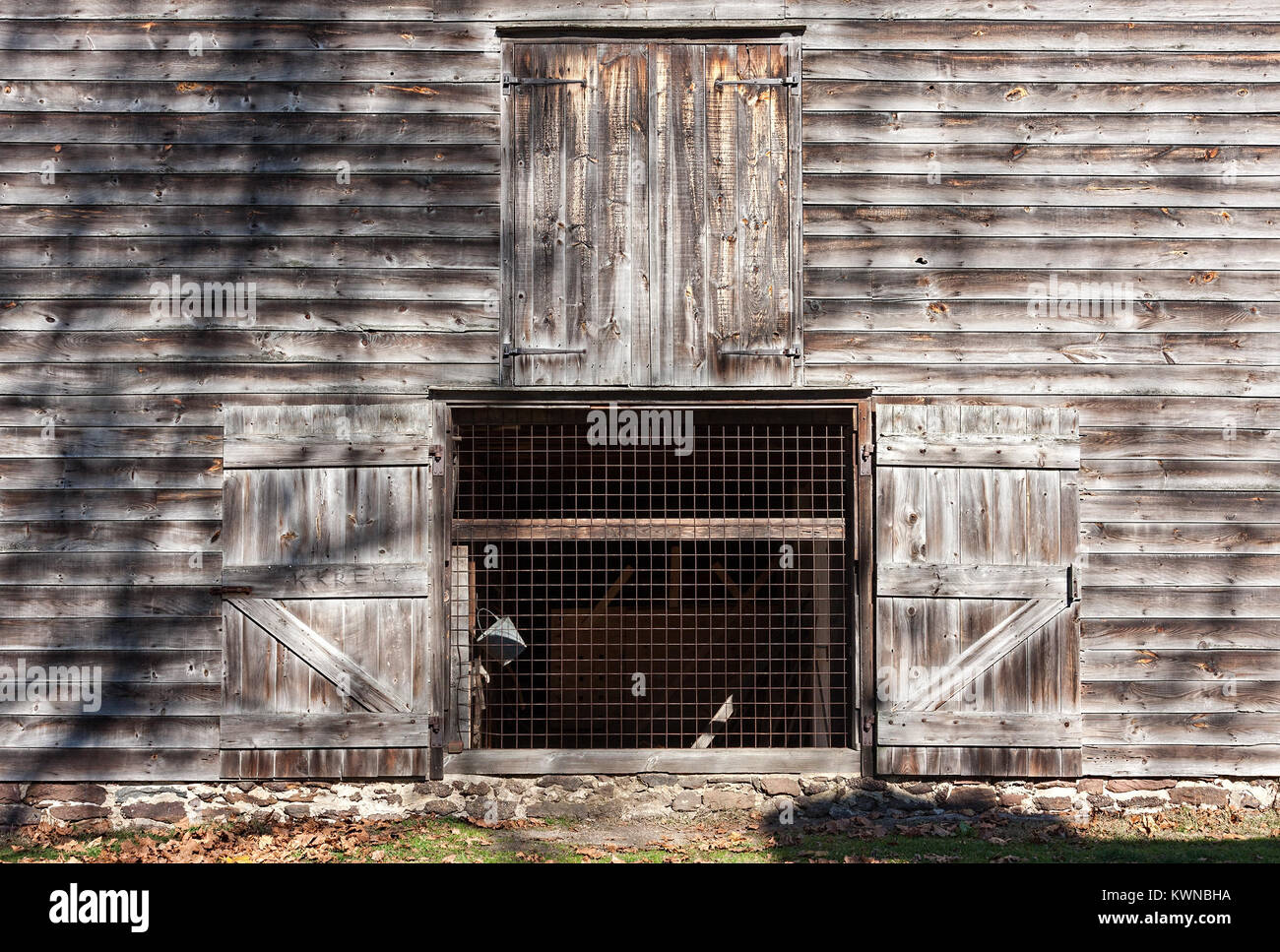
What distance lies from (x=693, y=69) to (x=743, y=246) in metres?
1.14

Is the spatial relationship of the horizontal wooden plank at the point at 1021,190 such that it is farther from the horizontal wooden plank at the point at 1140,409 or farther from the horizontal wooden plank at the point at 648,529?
the horizontal wooden plank at the point at 648,529

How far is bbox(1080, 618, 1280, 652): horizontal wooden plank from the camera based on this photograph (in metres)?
5.97

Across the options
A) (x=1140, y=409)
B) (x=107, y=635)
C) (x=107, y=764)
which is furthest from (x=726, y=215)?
(x=107, y=764)

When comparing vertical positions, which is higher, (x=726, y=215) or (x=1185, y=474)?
(x=726, y=215)

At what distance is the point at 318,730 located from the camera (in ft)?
18.9

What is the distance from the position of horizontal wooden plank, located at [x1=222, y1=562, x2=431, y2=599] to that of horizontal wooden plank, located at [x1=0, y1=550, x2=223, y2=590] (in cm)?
30

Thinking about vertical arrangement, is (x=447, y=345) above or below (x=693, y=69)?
below

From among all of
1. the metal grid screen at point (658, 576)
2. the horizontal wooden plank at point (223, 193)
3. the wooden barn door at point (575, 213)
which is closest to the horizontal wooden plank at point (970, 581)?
the metal grid screen at point (658, 576)

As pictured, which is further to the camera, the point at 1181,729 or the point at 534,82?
the point at 534,82

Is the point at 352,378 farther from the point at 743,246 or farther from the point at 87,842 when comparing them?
the point at 87,842

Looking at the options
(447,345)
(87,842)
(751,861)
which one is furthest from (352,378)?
(751,861)

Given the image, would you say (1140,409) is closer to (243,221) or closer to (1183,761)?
(1183,761)

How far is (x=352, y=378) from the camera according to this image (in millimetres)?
5996

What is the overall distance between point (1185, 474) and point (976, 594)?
1518 millimetres
